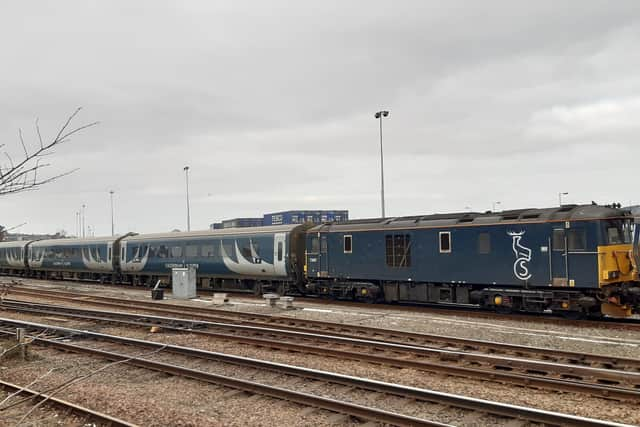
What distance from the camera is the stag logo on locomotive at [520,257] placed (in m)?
17.2

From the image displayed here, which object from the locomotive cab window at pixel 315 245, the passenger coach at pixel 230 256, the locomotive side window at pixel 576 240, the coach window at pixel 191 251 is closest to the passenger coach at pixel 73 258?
the passenger coach at pixel 230 256

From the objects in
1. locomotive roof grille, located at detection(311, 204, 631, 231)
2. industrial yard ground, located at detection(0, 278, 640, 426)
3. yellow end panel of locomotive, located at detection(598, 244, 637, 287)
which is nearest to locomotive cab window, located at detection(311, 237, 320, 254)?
locomotive roof grille, located at detection(311, 204, 631, 231)

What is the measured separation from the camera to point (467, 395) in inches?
354

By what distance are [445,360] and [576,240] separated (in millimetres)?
7522

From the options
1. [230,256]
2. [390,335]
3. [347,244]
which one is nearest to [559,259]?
[390,335]

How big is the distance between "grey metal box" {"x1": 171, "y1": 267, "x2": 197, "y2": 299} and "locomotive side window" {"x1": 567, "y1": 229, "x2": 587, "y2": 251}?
17.5 m

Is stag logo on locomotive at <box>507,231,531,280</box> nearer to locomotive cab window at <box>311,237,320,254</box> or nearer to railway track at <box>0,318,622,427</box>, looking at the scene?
locomotive cab window at <box>311,237,320,254</box>

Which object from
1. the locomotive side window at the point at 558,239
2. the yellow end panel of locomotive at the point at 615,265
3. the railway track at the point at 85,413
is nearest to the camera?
the railway track at the point at 85,413

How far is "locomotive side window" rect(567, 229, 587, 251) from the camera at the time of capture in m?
16.1

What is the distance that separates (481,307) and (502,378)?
11129 mm

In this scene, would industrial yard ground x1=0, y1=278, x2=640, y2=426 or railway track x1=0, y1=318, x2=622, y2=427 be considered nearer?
railway track x1=0, y1=318, x2=622, y2=427

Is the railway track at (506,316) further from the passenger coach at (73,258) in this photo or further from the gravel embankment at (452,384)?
the passenger coach at (73,258)

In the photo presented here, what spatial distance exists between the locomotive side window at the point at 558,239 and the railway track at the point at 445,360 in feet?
21.0

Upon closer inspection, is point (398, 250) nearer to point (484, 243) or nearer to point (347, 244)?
point (347, 244)
